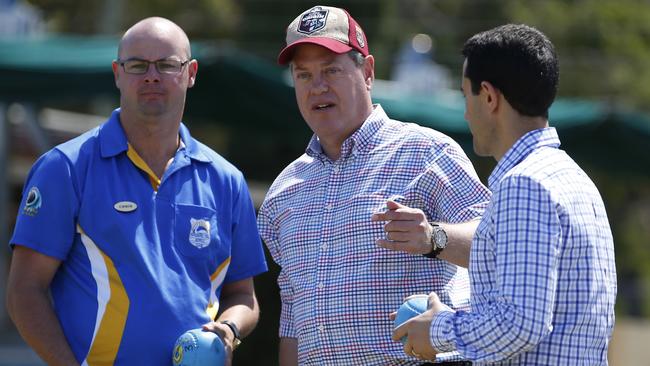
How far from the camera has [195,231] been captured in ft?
13.6

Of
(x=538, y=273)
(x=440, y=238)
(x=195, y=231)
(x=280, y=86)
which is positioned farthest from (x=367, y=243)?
(x=280, y=86)

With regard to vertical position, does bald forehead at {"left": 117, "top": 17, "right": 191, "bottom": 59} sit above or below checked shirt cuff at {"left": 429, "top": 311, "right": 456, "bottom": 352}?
above

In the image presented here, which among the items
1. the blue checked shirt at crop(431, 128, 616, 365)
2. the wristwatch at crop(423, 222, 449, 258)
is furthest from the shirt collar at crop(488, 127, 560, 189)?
the wristwatch at crop(423, 222, 449, 258)

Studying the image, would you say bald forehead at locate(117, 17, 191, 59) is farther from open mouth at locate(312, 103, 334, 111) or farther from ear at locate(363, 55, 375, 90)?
ear at locate(363, 55, 375, 90)

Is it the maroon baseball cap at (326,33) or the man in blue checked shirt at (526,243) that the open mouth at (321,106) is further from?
the man in blue checked shirt at (526,243)

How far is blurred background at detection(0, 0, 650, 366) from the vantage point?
7516 mm

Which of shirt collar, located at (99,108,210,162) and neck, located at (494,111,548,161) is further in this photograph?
shirt collar, located at (99,108,210,162)

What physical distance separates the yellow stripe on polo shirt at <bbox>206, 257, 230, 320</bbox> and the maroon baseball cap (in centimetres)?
90

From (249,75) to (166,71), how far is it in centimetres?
328

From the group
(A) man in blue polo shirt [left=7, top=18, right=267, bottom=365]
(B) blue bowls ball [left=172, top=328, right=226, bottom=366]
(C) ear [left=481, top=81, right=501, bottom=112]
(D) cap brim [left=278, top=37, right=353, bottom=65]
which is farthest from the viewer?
(D) cap brim [left=278, top=37, right=353, bottom=65]

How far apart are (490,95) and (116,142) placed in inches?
64.8

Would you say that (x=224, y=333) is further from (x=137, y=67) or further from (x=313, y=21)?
(x=313, y=21)

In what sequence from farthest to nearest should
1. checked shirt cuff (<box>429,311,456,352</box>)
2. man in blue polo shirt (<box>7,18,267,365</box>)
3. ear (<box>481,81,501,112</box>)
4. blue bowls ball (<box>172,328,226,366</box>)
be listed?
man in blue polo shirt (<box>7,18,267,365</box>) → blue bowls ball (<box>172,328,226,366</box>) → ear (<box>481,81,501,112</box>) → checked shirt cuff (<box>429,311,456,352</box>)

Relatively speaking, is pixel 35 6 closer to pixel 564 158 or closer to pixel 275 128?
pixel 275 128
